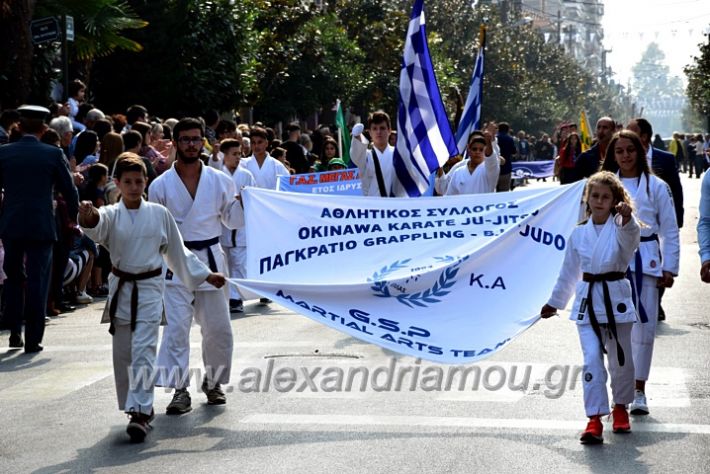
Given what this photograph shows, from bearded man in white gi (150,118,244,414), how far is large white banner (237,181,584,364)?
0.29 m

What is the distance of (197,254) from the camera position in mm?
9469

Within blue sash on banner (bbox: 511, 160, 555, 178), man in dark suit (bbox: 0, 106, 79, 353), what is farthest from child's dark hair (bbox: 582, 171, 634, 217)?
blue sash on banner (bbox: 511, 160, 555, 178)

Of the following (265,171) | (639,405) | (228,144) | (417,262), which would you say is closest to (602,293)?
(639,405)

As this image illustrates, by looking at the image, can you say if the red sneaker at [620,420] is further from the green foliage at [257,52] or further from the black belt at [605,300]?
the green foliage at [257,52]

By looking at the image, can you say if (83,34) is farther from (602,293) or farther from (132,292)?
(602,293)

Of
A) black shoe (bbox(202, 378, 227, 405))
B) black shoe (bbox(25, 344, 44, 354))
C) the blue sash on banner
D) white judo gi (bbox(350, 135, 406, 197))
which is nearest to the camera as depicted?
A: black shoe (bbox(202, 378, 227, 405))

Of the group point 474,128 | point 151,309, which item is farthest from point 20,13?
point 151,309

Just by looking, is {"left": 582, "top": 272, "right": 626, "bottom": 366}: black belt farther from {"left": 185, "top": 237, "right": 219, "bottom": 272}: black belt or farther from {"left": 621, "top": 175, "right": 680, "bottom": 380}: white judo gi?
{"left": 185, "top": 237, "right": 219, "bottom": 272}: black belt

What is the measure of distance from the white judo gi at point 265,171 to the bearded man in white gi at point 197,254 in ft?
21.7

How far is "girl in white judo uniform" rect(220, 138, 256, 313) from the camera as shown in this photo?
1430cm

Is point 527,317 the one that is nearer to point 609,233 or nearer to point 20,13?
point 609,233

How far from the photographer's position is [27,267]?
40.3ft

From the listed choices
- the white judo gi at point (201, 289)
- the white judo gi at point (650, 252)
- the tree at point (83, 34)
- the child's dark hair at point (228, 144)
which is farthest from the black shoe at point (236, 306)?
the tree at point (83, 34)

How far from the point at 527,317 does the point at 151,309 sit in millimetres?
2373
